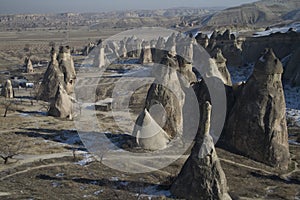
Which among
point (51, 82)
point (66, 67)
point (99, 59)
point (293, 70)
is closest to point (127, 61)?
point (99, 59)

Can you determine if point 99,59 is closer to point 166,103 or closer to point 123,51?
point 123,51

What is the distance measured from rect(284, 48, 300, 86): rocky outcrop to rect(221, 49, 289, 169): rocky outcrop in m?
21.8

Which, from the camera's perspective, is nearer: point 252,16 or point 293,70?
point 293,70

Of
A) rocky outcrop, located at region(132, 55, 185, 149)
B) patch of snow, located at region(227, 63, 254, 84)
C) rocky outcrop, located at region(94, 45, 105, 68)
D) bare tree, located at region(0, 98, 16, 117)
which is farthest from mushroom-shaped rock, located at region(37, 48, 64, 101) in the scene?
rocky outcrop, located at region(94, 45, 105, 68)

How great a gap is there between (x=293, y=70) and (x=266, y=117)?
84.6ft

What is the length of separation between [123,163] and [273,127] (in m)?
8.45

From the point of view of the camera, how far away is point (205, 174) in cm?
1591

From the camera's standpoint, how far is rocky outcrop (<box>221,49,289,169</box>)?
2183 cm

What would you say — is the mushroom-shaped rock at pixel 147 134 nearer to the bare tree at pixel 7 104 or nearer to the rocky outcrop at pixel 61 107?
the rocky outcrop at pixel 61 107

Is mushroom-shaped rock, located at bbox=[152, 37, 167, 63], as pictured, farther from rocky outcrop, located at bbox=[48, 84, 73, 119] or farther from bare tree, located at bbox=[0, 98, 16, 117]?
rocky outcrop, located at bbox=[48, 84, 73, 119]

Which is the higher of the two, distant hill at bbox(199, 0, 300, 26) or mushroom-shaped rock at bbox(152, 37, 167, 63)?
distant hill at bbox(199, 0, 300, 26)

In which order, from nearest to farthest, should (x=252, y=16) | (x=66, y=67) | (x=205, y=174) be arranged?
1. (x=205, y=174)
2. (x=66, y=67)
3. (x=252, y=16)

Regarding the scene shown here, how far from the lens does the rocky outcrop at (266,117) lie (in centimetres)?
2183

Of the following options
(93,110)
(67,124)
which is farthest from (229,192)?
(93,110)
